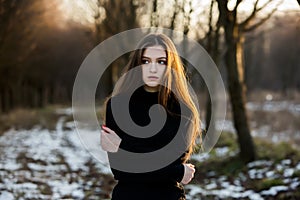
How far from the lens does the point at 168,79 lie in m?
2.65

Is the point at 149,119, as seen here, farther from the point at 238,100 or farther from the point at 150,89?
the point at 238,100

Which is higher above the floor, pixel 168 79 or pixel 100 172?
pixel 168 79

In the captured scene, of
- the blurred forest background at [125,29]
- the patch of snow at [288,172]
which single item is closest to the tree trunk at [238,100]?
the blurred forest background at [125,29]

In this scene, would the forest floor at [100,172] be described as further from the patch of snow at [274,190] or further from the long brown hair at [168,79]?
the long brown hair at [168,79]

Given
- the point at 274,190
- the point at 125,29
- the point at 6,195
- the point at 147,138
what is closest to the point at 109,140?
the point at 147,138

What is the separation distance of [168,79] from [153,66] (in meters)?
0.11

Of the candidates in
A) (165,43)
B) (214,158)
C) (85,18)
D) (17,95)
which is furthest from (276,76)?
(165,43)

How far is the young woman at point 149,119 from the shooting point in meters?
2.61

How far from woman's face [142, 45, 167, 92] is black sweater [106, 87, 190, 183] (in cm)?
6

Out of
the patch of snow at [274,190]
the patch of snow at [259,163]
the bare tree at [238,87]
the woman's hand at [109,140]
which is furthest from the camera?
the bare tree at [238,87]

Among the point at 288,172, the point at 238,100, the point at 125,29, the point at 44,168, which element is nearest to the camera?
the point at 288,172

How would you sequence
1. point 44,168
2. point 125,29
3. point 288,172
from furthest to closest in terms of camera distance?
point 125,29 < point 44,168 < point 288,172

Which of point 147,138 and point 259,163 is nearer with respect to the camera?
point 147,138

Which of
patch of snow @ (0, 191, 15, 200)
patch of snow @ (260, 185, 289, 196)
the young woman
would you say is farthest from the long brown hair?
patch of snow @ (260, 185, 289, 196)
